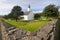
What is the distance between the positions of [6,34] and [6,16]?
87 centimetres

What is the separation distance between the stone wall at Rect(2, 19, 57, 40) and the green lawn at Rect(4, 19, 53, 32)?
0.42ft

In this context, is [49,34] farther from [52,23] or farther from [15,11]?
[15,11]

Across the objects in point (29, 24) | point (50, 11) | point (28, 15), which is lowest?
point (29, 24)

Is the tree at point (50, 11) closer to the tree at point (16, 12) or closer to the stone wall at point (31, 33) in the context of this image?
the stone wall at point (31, 33)

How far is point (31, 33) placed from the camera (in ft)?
17.7

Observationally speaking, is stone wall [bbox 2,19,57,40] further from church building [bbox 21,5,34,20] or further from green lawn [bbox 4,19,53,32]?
church building [bbox 21,5,34,20]

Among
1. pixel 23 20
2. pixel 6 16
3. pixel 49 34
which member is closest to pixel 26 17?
pixel 23 20

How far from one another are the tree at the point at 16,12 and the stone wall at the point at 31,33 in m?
0.38

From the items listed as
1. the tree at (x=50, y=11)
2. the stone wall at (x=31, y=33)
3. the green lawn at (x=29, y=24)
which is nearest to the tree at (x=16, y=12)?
the green lawn at (x=29, y=24)

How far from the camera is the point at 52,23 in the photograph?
19.4 ft

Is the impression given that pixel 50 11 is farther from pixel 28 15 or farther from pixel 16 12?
pixel 16 12

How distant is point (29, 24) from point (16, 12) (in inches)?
24.2

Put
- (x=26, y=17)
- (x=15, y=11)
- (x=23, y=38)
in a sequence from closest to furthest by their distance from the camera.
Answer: (x=23, y=38), (x=15, y=11), (x=26, y=17)

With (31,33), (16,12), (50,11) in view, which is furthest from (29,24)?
(50,11)
